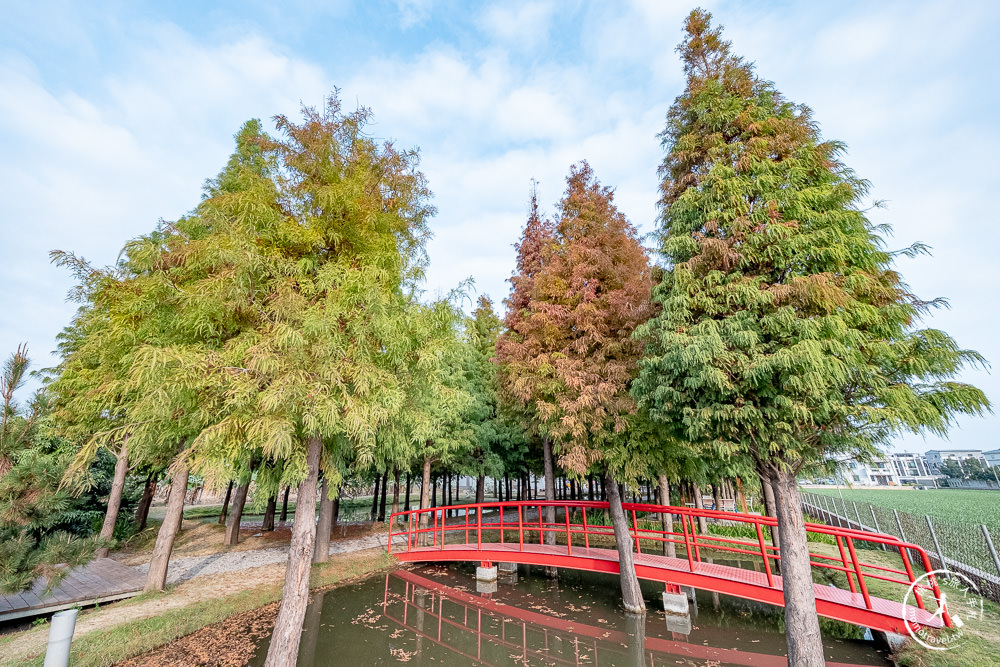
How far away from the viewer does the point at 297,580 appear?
5.75 m

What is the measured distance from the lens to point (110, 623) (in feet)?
23.4

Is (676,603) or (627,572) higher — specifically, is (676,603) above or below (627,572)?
below

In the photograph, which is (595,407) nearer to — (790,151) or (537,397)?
(537,397)

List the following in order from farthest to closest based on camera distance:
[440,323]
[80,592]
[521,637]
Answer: [80,592]
[521,637]
[440,323]

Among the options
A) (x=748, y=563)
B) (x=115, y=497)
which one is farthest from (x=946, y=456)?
(x=115, y=497)

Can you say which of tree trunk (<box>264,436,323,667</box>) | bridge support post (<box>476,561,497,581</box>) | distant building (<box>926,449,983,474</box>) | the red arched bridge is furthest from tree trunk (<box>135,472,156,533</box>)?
distant building (<box>926,449,983,474</box>)

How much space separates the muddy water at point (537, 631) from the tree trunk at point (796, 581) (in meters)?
1.78

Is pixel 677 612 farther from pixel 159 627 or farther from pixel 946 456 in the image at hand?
pixel 946 456

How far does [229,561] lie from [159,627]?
21.3 ft

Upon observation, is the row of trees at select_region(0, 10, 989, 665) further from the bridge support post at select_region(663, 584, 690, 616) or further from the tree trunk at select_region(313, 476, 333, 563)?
the tree trunk at select_region(313, 476, 333, 563)

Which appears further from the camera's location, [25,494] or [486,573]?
[486,573]

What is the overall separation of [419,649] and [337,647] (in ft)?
5.00

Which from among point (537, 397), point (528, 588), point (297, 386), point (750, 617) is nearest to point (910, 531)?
point (750, 617)

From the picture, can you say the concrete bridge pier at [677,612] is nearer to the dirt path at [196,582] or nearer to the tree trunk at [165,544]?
the dirt path at [196,582]
